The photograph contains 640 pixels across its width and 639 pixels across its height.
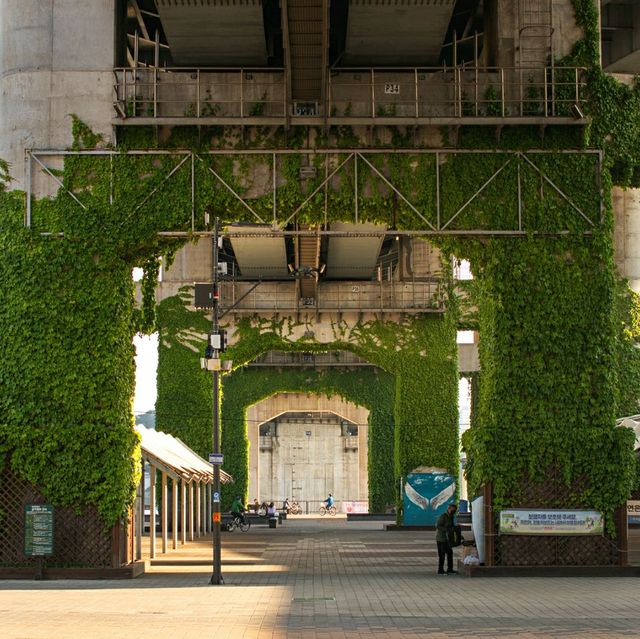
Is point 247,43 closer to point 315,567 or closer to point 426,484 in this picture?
point 315,567

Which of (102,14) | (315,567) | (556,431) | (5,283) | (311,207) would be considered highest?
(102,14)

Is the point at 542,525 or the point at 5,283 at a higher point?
the point at 5,283

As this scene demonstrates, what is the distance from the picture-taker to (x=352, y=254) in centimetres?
4234

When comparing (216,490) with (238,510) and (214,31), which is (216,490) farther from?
(238,510)

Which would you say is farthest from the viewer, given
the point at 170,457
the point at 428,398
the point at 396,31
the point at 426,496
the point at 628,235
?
the point at 428,398

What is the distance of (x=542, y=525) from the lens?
77.8ft

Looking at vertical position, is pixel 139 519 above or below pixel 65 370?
below

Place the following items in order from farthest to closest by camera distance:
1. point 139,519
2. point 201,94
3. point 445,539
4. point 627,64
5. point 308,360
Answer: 1. point 308,360
2. point 627,64
3. point 139,519
4. point 201,94
5. point 445,539

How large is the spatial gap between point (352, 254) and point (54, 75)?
19.2m

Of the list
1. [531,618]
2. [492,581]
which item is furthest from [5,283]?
[531,618]

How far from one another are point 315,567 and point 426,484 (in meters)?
18.5

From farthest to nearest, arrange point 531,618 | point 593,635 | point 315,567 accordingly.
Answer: point 315,567 < point 531,618 < point 593,635

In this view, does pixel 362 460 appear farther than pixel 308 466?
No

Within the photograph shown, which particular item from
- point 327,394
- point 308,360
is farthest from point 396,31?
point 327,394
